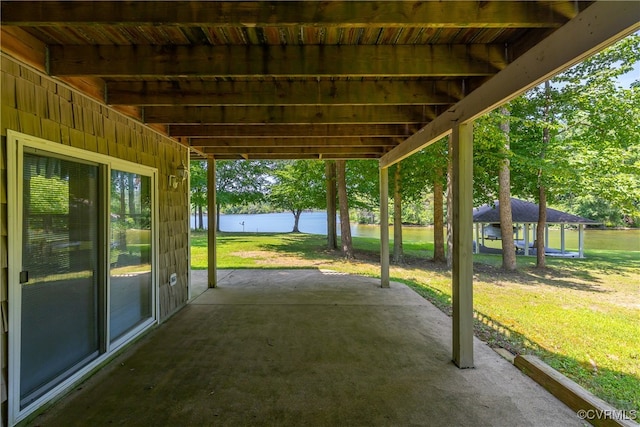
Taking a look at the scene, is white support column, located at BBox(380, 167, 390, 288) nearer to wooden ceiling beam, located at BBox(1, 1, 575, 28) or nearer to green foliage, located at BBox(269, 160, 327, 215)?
wooden ceiling beam, located at BBox(1, 1, 575, 28)

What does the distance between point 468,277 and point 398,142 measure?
2803 millimetres

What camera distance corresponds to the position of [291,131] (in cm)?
438

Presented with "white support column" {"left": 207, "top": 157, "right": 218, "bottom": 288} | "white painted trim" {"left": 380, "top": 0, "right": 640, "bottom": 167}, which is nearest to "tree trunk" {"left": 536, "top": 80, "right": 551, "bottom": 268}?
"white painted trim" {"left": 380, "top": 0, "right": 640, "bottom": 167}

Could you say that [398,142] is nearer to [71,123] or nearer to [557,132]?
[71,123]

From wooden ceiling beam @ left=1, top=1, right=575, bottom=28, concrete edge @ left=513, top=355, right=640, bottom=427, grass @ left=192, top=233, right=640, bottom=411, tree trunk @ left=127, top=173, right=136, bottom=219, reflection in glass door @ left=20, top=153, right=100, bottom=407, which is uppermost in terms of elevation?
wooden ceiling beam @ left=1, top=1, right=575, bottom=28

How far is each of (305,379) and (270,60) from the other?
278 cm

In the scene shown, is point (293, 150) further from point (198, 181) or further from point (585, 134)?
point (198, 181)

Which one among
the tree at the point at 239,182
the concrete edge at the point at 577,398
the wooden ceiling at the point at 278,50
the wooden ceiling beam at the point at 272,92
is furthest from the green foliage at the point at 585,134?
the tree at the point at 239,182

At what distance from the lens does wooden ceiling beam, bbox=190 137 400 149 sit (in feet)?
16.6

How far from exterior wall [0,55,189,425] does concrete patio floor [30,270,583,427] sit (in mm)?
751

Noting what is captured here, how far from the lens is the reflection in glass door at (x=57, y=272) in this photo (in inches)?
89.3

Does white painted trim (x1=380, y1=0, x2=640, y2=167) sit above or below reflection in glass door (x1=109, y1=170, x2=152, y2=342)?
above

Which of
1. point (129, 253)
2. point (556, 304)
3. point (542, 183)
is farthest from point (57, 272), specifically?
point (542, 183)

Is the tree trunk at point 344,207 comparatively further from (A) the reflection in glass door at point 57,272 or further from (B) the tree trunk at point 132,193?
(A) the reflection in glass door at point 57,272
